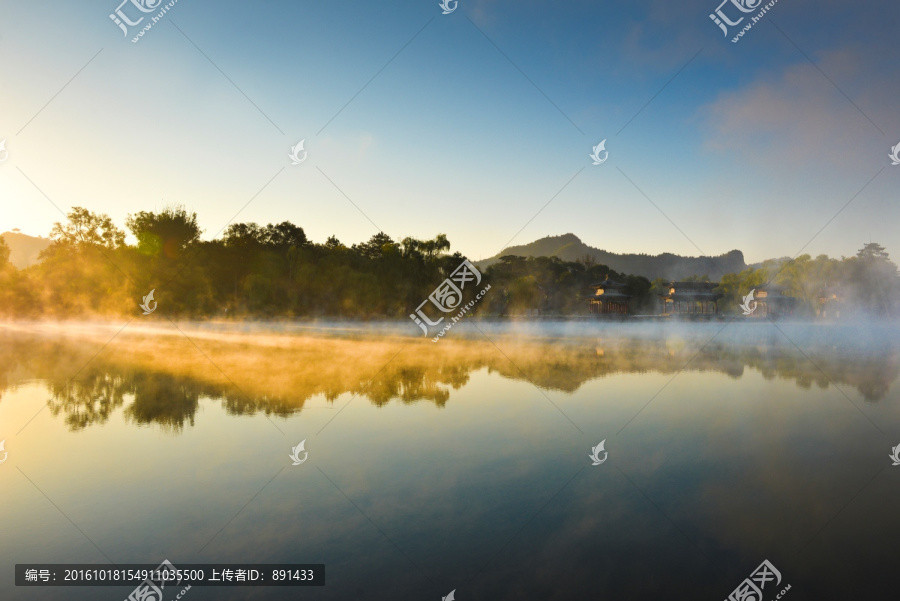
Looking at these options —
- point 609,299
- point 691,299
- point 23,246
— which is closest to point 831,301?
point 691,299

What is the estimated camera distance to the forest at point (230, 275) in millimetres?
43281

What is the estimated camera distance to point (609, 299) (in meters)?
65.2

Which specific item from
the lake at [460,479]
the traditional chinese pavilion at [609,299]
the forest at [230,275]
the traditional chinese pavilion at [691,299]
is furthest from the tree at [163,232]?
the traditional chinese pavilion at [691,299]

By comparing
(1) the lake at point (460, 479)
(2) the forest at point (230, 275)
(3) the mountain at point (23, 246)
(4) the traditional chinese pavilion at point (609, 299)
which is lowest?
(1) the lake at point (460, 479)

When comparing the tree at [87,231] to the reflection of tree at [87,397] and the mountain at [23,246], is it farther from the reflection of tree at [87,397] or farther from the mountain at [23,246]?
the mountain at [23,246]

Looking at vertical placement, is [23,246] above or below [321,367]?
above

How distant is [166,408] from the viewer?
539 inches

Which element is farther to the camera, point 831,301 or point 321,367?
point 831,301

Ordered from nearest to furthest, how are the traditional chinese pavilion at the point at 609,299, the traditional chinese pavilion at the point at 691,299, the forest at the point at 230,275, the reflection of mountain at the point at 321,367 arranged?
the reflection of mountain at the point at 321,367
the forest at the point at 230,275
the traditional chinese pavilion at the point at 609,299
the traditional chinese pavilion at the point at 691,299

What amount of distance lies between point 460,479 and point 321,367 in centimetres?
1174

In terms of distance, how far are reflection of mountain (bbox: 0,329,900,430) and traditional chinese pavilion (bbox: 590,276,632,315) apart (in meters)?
33.7

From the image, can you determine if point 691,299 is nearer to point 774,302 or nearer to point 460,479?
point 774,302

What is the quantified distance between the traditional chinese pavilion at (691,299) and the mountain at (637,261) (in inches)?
2701

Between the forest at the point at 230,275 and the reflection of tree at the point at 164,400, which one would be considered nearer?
the reflection of tree at the point at 164,400
